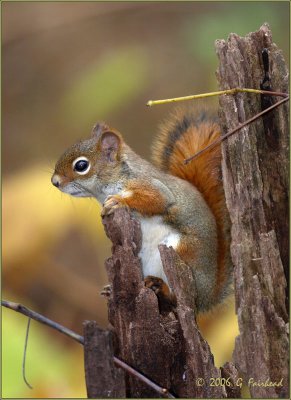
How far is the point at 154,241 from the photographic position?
2.25 metres

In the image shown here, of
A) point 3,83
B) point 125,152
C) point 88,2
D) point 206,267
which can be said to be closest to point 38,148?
point 3,83

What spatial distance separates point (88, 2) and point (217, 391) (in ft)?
10.4

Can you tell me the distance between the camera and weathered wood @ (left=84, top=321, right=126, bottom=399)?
1805 mm

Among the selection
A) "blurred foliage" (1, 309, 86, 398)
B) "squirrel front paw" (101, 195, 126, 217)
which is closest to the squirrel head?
"squirrel front paw" (101, 195, 126, 217)

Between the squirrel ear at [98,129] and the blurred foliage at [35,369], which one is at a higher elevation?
the squirrel ear at [98,129]

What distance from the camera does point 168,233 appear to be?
2.30m

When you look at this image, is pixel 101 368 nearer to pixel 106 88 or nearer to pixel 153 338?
pixel 153 338

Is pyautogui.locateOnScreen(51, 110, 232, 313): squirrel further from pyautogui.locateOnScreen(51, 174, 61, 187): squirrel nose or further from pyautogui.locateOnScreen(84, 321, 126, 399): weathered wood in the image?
pyautogui.locateOnScreen(84, 321, 126, 399): weathered wood

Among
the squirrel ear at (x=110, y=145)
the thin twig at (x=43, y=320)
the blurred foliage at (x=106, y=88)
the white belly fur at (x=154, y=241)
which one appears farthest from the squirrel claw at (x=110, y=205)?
the blurred foliage at (x=106, y=88)

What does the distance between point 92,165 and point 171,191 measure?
283 mm

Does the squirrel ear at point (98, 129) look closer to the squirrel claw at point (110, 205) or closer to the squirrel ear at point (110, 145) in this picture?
the squirrel ear at point (110, 145)

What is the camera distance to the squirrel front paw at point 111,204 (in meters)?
2.11

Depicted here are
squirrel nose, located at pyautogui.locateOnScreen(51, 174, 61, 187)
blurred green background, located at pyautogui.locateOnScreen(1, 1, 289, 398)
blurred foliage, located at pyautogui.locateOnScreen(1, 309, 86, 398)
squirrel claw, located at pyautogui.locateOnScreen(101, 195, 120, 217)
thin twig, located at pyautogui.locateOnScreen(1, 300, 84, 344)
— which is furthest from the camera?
blurred green background, located at pyautogui.locateOnScreen(1, 1, 289, 398)

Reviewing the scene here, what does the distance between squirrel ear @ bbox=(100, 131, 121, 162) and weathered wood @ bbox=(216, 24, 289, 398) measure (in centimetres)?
53
